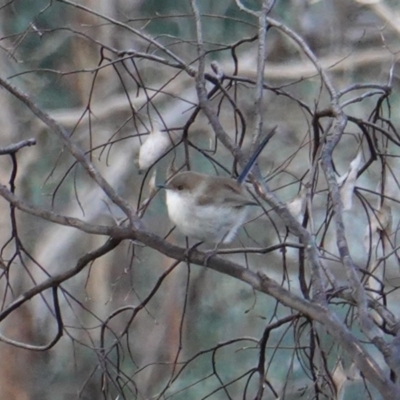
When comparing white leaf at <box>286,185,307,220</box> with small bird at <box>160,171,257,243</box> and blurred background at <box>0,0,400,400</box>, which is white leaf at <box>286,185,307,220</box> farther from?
blurred background at <box>0,0,400,400</box>

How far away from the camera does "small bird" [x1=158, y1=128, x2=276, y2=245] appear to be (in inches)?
36.9

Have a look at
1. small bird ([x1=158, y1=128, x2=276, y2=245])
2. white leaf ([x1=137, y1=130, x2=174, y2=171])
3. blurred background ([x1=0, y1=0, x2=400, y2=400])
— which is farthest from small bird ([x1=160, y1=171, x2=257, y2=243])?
blurred background ([x1=0, y1=0, x2=400, y2=400])

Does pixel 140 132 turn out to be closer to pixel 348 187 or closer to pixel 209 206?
pixel 209 206

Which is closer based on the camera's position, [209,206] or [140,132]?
[209,206]

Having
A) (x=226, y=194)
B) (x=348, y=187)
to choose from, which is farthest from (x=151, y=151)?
(x=348, y=187)

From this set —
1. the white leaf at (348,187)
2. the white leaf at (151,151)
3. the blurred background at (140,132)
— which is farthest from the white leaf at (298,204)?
the blurred background at (140,132)

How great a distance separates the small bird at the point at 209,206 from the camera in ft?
3.07

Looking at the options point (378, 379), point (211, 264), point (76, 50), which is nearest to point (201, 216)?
point (211, 264)

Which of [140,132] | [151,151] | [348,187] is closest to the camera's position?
[348,187]

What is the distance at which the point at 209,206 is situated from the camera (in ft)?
3.13

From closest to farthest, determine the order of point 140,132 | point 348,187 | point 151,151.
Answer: point 348,187
point 151,151
point 140,132

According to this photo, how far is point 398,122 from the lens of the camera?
1.93 metres

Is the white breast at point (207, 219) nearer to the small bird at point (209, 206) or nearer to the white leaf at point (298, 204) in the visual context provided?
the small bird at point (209, 206)

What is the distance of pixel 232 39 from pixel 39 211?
1.20 meters
